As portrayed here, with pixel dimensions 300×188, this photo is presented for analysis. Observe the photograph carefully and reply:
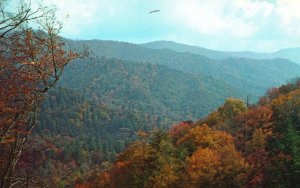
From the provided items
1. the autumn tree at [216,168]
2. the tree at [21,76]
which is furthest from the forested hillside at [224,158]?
the tree at [21,76]

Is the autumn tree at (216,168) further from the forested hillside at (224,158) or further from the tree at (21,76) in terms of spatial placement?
the tree at (21,76)

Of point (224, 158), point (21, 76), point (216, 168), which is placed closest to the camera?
point (21, 76)

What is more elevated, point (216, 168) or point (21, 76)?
point (21, 76)

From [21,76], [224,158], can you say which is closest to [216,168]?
[224,158]

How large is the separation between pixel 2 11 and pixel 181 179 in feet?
243

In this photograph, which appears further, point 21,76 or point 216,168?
point 216,168

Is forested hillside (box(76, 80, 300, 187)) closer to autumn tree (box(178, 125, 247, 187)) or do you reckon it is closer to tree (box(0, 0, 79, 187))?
autumn tree (box(178, 125, 247, 187))

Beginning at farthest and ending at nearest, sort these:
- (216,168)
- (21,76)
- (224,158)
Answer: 1. (224,158)
2. (216,168)
3. (21,76)

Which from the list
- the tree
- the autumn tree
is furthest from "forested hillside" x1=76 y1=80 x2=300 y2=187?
the tree

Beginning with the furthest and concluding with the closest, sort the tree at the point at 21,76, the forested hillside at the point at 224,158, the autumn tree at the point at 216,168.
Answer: the autumn tree at the point at 216,168
the forested hillside at the point at 224,158
the tree at the point at 21,76

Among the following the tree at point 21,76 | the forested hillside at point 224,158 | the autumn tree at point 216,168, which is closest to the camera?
the tree at point 21,76

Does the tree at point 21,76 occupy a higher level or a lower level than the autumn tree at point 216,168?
higher

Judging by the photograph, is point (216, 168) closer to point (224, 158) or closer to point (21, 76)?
point (224, 158)

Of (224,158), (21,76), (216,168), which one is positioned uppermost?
(21,76)
